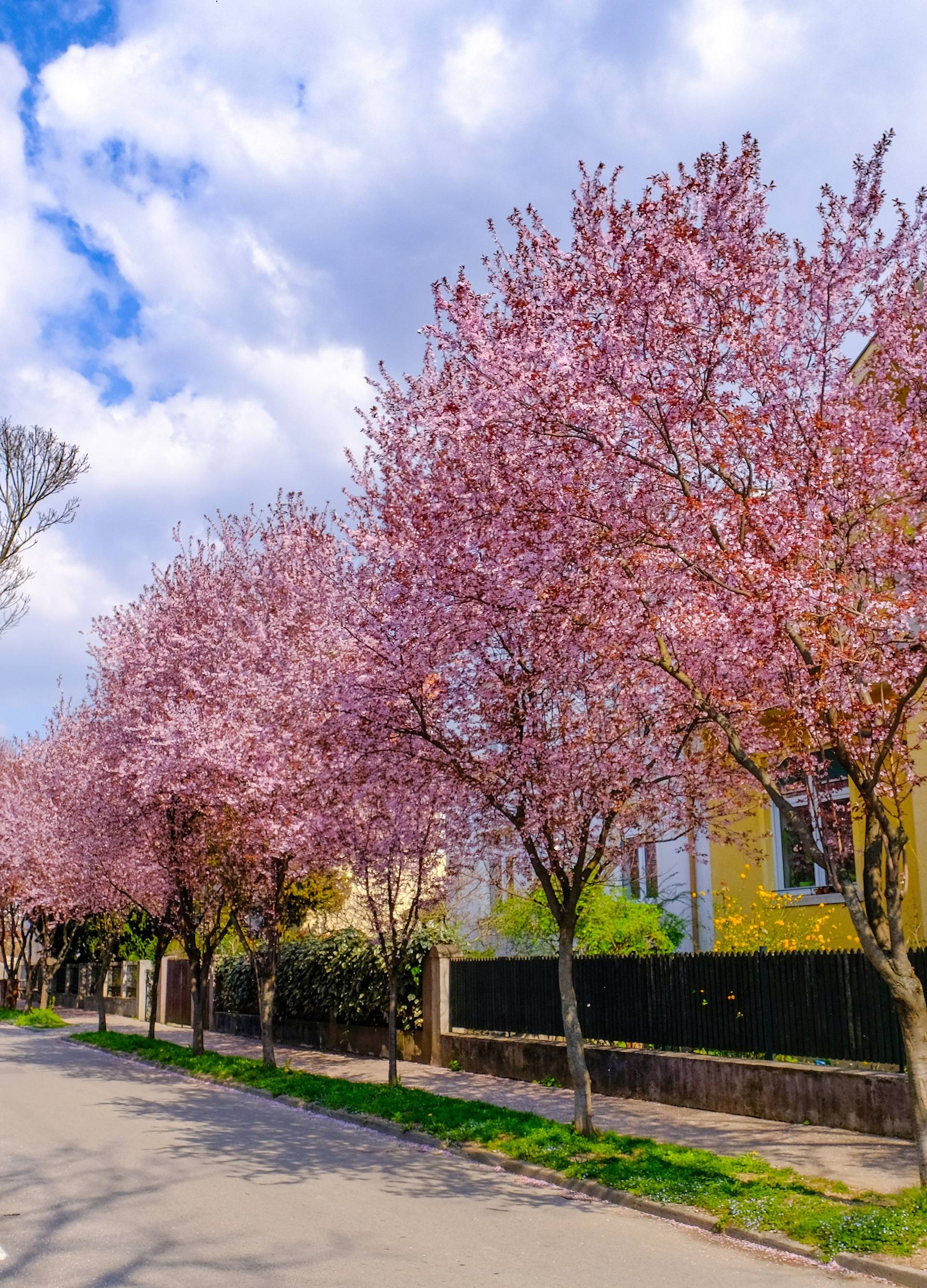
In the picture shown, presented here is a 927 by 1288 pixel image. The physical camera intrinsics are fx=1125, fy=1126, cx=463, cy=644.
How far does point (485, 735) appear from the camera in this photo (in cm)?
1186

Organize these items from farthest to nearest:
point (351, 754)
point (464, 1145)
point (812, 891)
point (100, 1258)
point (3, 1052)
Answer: point (3, 1052) → point (812, 891) → point (351, 754) → point (464, 1145) → point (100, 1258)

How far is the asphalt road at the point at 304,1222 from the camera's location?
6.74 meters

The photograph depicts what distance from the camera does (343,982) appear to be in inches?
880

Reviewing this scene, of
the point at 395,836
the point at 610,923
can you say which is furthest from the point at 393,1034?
the point at 610,923

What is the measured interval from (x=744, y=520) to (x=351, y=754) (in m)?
5.56

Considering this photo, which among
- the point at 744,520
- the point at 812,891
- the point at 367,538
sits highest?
the point at 367,538

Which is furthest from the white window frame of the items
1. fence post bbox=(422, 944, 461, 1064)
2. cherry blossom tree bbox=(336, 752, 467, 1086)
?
fence post bbox=(422, 944, 461, 1064)

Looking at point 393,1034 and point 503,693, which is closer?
point 503,693

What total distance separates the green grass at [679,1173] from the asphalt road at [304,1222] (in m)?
0.39

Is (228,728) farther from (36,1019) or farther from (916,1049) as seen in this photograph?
(36,1019)

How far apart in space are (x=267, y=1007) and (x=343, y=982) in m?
3.34

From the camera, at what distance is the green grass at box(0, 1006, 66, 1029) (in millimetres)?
34250

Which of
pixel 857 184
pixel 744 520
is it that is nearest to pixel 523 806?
pixel 744 520

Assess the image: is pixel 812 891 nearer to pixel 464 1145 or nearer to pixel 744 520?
pixel 464 1145
